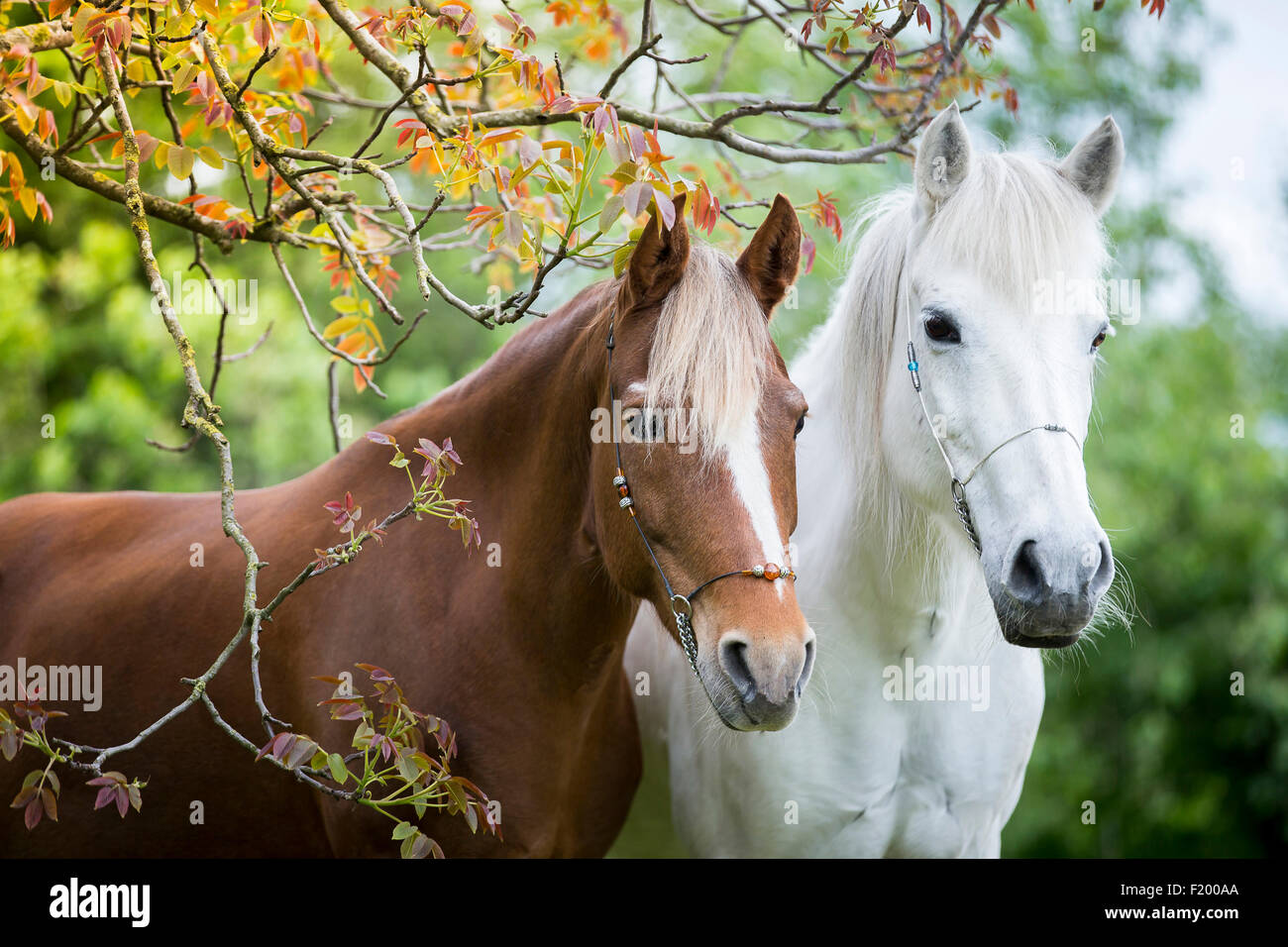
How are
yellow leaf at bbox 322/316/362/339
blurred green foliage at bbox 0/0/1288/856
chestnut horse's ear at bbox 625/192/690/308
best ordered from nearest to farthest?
chestnut horse's ear at bbox 625/192/690/308 → yellow leaf at bbox 322/316/362/339 → blurred green foliage at bbox 0/0/1288/856

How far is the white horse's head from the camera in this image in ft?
7.79

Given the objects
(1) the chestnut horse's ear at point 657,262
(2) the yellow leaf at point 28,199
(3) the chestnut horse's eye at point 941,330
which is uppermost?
(2) the yellow leaf at point 28,199

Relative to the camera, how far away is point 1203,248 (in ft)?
44.2

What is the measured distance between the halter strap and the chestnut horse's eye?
9cm

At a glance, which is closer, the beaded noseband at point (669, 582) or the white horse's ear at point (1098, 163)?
the beaded noseband at point (669, 582)

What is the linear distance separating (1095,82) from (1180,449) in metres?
7.80

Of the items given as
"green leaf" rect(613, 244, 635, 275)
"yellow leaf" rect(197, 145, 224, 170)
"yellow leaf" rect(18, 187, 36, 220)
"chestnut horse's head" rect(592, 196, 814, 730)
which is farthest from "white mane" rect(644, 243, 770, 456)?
"yellow leaf" rect(18, 187, 36, 220)

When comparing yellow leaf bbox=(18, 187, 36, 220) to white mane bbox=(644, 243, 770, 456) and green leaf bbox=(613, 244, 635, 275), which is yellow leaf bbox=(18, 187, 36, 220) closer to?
green leaf bbox=(613, 244, 635, 275)

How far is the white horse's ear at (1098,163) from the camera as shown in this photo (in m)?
2.85

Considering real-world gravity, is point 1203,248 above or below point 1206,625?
above

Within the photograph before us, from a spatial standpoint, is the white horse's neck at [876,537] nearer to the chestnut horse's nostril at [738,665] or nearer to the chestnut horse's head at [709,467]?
the chestnut horse's head at [709,467]

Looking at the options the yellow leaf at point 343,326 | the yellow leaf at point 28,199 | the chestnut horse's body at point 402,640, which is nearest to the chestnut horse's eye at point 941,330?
the chestnut horse's body at point 402,640
